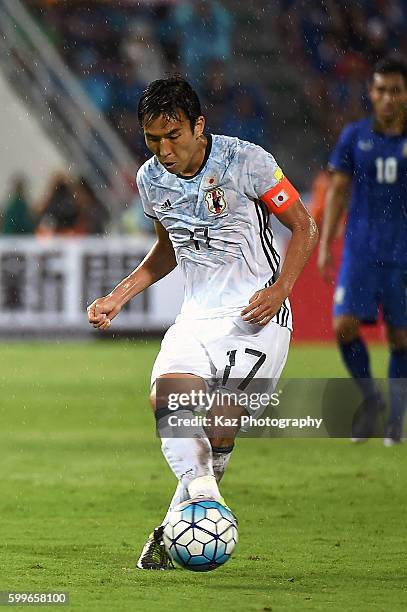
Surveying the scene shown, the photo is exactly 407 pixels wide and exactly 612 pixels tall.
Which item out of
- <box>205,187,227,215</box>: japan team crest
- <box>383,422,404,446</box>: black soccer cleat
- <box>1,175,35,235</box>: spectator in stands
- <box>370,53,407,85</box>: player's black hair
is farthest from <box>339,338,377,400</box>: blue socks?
<box>1,175,35,235</box>: spectator in stands

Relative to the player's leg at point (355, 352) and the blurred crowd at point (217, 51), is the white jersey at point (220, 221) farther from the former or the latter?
the blurred crowd at point (217, 51)

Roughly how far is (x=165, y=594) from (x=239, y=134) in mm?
14054

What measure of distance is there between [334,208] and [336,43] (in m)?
11.7

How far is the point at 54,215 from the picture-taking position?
1620 centimetres

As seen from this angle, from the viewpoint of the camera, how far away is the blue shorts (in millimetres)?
8164

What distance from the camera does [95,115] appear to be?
58.7ft

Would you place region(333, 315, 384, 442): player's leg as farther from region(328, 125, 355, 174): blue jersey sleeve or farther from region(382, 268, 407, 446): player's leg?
region(328, 125, 355, 174): blue jersey sleeve

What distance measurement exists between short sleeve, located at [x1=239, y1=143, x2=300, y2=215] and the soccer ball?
3.68 ft

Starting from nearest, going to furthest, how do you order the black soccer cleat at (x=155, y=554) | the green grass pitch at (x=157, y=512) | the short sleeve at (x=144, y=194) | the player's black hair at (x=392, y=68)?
the green grass pitch at (x=157, y=512), the black soccer cleat at (x=155, y=554), the short sleeve at (x=144, y=194), the player's black hair at (x=392, y=68)

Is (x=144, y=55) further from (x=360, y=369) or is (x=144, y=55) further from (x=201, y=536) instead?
(x=201, y=536)

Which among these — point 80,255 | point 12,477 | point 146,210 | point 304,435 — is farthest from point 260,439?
point 80,255

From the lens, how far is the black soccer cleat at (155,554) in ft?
15.6

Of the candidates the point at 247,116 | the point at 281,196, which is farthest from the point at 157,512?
the point at 247,116

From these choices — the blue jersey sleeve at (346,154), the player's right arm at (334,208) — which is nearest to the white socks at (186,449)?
the player's right arm at (334,208)
